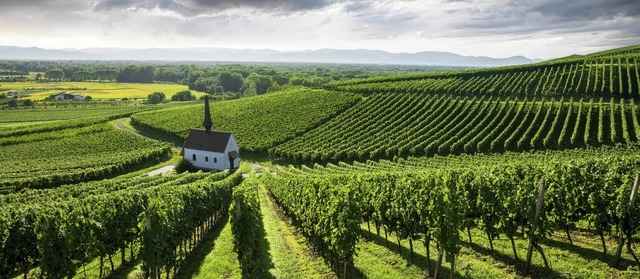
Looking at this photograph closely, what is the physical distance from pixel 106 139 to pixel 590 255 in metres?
83.3

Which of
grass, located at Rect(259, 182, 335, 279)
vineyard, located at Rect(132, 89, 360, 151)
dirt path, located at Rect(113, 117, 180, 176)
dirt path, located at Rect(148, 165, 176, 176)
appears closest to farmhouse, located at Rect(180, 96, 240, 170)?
dirt path, located at Rect(148, 165, 176, 176)

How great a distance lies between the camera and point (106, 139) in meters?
78.3

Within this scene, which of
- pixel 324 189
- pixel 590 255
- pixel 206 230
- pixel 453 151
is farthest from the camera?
pixel 453 151

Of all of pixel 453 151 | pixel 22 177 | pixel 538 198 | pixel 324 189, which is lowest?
pixel 22 177

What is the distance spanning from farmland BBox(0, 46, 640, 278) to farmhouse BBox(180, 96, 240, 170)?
3.39 meters

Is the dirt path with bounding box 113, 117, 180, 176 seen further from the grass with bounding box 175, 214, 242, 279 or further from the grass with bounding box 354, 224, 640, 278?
the grass with bounding box 354, 224, 640, 278

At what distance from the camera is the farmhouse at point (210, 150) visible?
2447 inches

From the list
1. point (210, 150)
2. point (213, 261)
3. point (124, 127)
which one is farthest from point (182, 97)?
point (213, 261)

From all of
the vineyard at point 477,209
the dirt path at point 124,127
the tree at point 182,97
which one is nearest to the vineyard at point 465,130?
the dirt path at point 124,127

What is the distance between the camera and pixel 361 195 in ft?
77.6

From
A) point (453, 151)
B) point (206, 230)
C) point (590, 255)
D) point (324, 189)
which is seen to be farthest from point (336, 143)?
point (590, 255)

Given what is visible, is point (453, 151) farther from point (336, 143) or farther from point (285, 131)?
point (285, 131)

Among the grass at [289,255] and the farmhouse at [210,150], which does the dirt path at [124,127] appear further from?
the grass at [289,255]

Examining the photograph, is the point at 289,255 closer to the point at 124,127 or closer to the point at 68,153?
the point at 68,153
